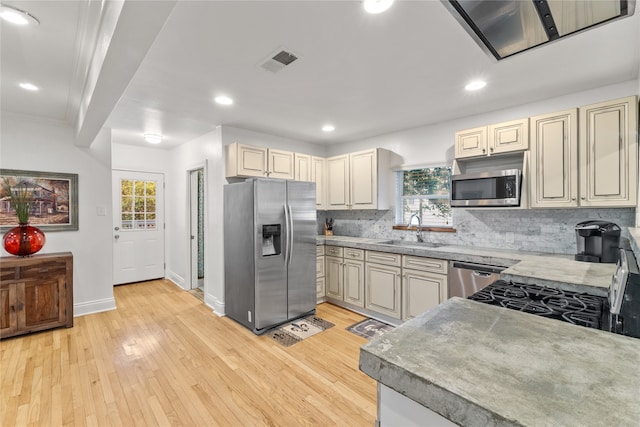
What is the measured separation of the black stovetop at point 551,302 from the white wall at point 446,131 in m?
2.24

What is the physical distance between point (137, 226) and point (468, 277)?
211 inches

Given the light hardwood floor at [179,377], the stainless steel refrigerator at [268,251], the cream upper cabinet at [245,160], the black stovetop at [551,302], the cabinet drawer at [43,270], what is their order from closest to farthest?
the black stovetop at [551,302]
the light hardwood floor at [179,377]
the cabinet drawer at [43,270]
the stainless steel refrigerator at [268,251]
the cream upper cabinet at [245,160]

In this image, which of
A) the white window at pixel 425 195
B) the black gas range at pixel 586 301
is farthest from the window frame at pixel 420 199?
the black gas range at pixel 586 301

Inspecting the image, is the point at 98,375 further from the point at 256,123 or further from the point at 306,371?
the point at 256,123

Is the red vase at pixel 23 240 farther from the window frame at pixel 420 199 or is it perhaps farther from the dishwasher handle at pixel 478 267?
the dishwasher handle at pixel 478 267

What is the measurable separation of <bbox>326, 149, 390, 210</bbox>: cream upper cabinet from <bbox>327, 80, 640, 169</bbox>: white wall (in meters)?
0.30

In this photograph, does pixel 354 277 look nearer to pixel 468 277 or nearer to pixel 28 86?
pixel 468 277

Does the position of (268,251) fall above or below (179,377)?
above

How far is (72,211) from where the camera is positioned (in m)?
3.70

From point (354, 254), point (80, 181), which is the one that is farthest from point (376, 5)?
point (80, 181)

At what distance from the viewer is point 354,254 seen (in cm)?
385

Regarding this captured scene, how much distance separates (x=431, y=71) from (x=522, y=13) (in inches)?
63.5

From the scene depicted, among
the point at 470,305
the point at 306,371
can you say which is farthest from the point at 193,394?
the point at 470,305

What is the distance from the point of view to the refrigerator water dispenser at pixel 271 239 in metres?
3.37
